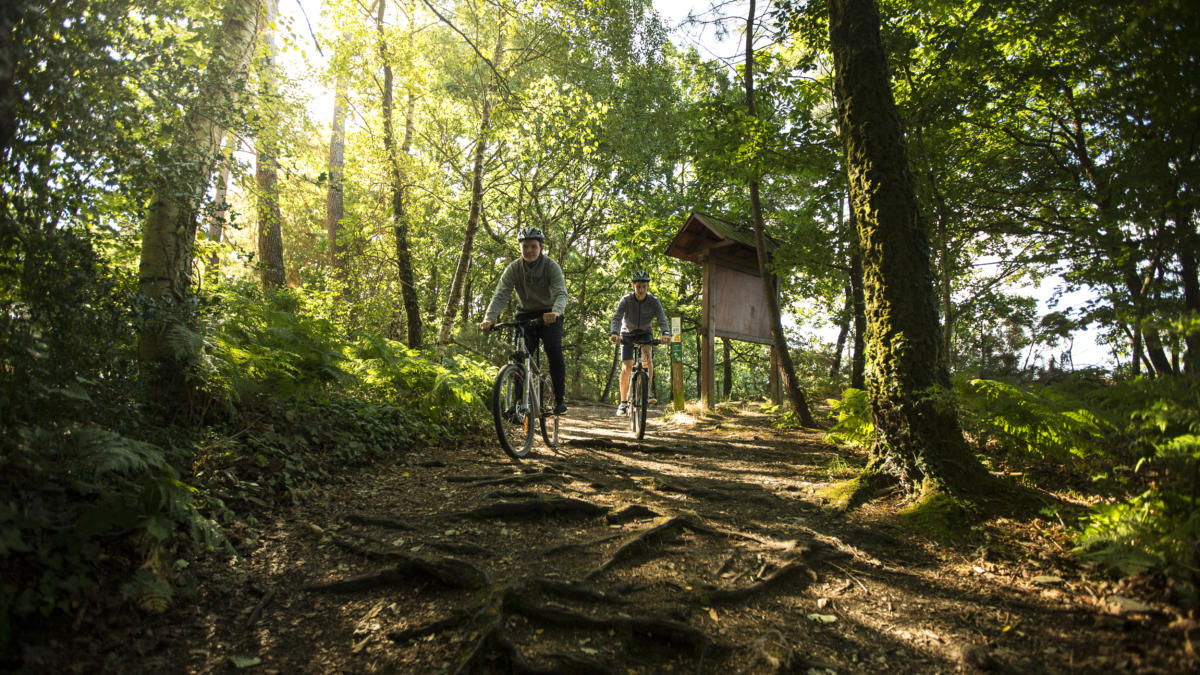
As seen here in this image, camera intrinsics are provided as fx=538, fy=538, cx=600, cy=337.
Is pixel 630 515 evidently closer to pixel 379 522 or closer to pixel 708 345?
pixel 379 522

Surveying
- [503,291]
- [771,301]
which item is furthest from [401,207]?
[771,301]

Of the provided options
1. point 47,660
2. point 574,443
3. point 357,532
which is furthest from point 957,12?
point 47,660

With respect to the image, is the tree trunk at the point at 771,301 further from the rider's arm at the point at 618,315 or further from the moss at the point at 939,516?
the moss at the point at 939,516

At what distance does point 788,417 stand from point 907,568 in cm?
667

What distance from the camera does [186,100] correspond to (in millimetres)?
3814

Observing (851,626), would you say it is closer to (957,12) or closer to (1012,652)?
(1012,652)

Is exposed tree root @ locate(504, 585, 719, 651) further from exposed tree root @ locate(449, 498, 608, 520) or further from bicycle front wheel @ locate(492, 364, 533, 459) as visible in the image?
bicycle front wheel @ locate(492, 364, 533, 459)

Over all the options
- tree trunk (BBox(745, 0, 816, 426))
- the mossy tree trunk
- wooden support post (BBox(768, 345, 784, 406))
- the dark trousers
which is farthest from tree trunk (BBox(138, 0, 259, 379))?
wooden support post (BBox(768, 345, 784, 406))

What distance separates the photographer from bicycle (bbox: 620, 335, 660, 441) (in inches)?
326

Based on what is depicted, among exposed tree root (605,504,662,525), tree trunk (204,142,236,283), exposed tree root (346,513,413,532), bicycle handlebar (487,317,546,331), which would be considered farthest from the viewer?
bicycle handlebar (487,317,546,331)

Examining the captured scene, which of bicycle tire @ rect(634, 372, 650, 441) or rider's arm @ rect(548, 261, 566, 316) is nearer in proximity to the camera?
rider's arm @ rect(548, 261, 566, 316)

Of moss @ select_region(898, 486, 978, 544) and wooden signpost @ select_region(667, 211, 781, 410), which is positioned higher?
wooden signpost @ select_region(667, 211, 781, 410)

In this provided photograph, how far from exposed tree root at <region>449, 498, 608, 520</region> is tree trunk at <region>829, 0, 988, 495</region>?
247 cm

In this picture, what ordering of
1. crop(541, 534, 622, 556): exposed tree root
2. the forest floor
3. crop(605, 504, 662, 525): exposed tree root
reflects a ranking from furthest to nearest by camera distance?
1. crop(605, 504, 662, 525): exposed tree root
2. crop(541, 534, 622, 556): exposed tree root
3. the forest floor
